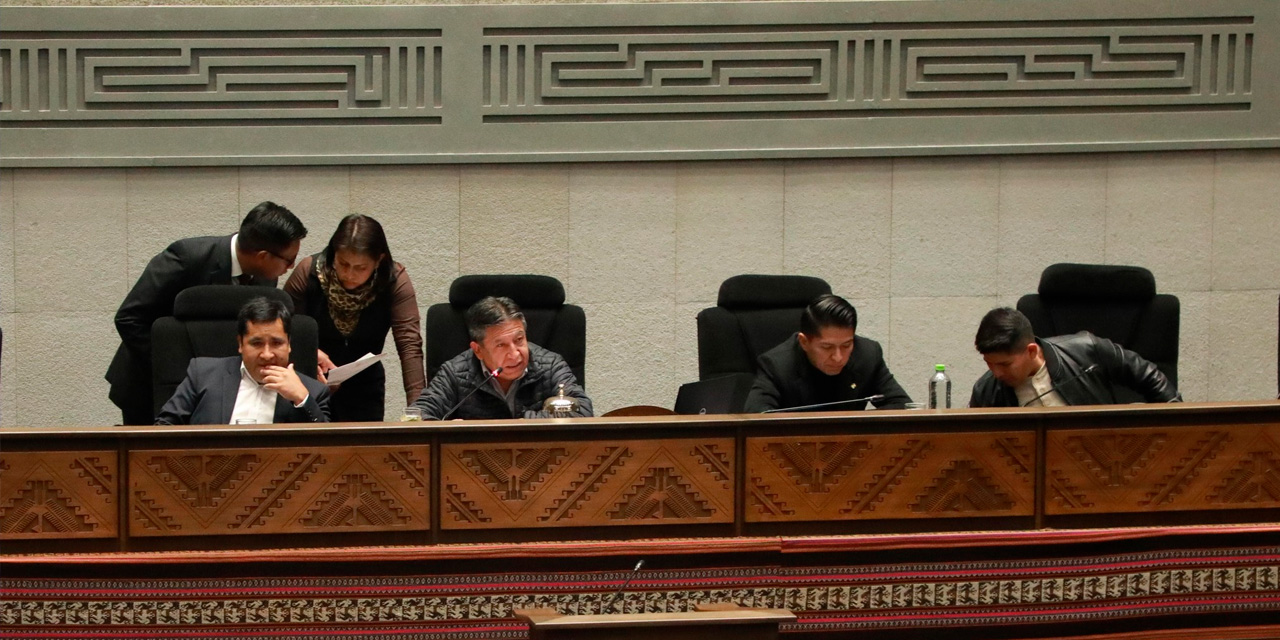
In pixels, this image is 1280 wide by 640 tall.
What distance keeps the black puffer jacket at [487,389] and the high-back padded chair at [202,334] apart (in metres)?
0.38

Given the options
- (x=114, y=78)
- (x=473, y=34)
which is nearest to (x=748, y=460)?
(x=473, y=34)

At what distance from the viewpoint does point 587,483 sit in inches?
141

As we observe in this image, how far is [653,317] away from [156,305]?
1.91 meters

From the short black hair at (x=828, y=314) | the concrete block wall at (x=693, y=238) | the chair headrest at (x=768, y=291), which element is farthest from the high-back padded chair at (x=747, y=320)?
the concrete block wall at (x=693, y=238)

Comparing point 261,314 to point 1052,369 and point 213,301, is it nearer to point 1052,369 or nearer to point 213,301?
point 213,301

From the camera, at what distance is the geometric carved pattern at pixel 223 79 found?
5.43 meters

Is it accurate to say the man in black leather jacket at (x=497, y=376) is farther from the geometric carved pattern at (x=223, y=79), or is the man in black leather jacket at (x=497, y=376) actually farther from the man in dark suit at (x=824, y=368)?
the geometric carved pattern at (x=223, y=79)

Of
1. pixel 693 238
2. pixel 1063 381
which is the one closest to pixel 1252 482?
pixel 1063 381

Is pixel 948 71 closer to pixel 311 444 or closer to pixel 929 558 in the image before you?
pixel 929 558

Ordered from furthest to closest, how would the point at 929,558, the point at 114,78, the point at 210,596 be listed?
the point at 114,78
the point at 929,558
the point at 210,596

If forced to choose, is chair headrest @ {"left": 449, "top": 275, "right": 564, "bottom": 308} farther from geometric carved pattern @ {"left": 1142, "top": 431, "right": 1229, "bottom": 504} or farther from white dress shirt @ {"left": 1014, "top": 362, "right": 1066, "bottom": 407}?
geometric carved pattern @ {"left": 1142, "top": 431, "right": 1229, "bottom": 504}

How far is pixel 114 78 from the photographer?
544 centimetres

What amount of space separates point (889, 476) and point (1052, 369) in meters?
0.83

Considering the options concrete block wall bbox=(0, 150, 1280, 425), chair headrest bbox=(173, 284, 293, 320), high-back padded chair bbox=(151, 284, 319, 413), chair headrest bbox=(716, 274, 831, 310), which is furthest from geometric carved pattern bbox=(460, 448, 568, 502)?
concrete block wall bbox=(0, 150, 1280, 425)
